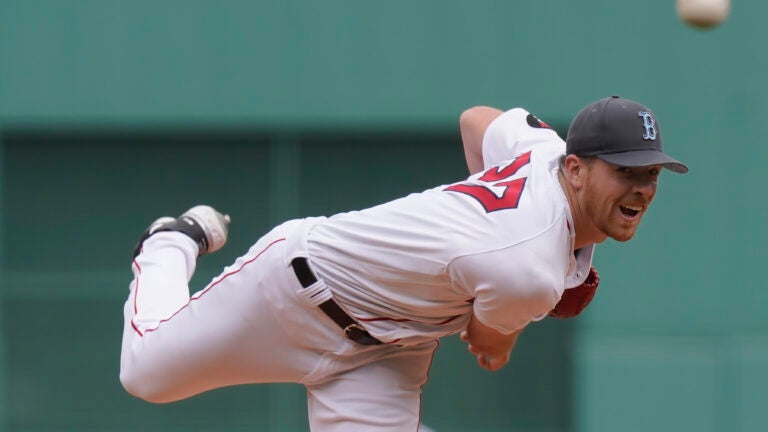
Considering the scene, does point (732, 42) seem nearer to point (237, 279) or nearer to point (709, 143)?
point (709, 143)

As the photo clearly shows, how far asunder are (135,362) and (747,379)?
515 cm

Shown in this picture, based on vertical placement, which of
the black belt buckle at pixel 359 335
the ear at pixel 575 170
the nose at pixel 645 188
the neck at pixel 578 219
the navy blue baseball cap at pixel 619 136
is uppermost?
the navy blue baseball cap at pixel 619 136

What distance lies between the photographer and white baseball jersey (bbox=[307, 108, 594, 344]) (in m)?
3.58

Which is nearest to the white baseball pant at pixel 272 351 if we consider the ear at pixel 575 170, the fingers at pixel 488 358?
the fingers at pixel 488 358

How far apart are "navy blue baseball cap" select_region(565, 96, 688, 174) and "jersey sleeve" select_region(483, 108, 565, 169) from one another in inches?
12.2

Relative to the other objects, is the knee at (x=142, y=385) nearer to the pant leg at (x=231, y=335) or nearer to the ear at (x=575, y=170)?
the pant leg at (x=231, y=335)

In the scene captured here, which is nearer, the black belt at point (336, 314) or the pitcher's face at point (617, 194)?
the pitcher's face at point (617, 194)

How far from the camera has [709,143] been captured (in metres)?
8.50

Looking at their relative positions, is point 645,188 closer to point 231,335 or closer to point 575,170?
point 575,170

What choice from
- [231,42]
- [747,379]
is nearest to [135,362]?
[231,42]

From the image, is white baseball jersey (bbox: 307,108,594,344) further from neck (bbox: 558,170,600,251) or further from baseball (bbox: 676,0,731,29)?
baseball (bbox: 676,0,731,29)

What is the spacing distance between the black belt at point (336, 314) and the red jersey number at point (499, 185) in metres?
0.47

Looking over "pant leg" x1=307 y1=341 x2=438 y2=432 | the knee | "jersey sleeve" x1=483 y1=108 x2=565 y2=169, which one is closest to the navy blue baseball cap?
"jersey sleeve" x1=483 y1=108 x2=565 y2=169

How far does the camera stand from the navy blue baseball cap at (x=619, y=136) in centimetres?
357
